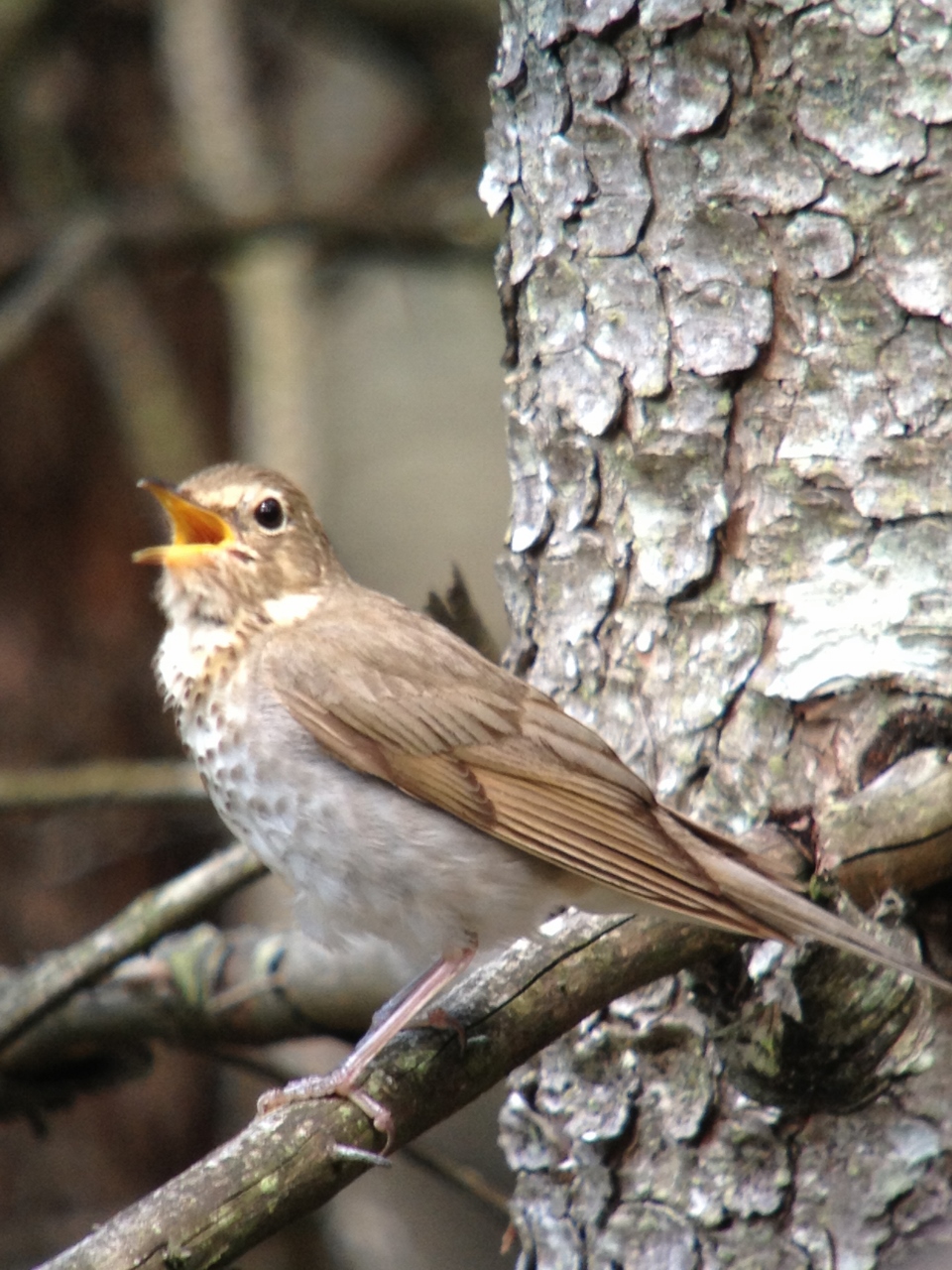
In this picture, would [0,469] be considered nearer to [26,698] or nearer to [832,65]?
[26,698]

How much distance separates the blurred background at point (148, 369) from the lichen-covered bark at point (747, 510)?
202 centimetres

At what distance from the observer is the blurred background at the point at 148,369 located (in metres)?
5.77

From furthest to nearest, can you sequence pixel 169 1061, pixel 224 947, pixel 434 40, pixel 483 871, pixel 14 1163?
pixel 434 40 < pixel 169 1061 < pixel 14 1163 < pixel 224 947 < pixel 483 871

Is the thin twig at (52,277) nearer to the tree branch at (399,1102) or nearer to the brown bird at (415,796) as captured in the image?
the brown bird at (415,796)

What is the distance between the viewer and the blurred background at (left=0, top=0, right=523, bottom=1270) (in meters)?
5.77

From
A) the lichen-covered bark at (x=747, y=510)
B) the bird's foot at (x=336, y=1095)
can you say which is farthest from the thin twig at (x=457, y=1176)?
the bird's foot at (x=336, y=1095)

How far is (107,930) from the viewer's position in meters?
3.73

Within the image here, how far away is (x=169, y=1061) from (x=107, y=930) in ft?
8.83

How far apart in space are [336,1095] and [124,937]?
124 cm

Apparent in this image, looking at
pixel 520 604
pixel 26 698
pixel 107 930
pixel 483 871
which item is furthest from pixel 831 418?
pixel 26 698

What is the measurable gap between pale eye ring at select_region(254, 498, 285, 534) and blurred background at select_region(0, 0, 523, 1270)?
1.56 m

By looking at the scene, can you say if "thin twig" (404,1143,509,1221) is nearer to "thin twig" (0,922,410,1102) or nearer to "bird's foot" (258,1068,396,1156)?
"thin twig" (0,922,410,1102)

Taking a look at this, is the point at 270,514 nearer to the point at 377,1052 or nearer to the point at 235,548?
the point at 235,548

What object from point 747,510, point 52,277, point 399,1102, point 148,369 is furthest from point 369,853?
point 148,369
